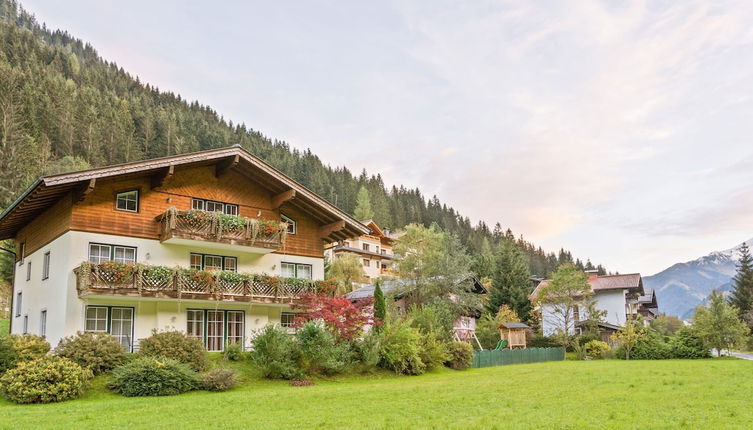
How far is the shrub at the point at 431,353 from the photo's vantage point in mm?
27500

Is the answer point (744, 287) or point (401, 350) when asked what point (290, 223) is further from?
point (744, 287)

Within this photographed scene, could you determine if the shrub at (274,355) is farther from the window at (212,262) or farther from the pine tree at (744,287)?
the pine tree at (744,287)

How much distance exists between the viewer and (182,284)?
80.9 feet

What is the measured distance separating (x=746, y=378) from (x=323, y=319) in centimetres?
1570

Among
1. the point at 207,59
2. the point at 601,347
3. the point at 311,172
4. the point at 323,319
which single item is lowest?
the point at 601,347

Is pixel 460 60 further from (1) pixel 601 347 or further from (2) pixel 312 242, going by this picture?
(1) pixel 601 347

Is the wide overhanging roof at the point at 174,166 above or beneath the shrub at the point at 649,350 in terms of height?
above

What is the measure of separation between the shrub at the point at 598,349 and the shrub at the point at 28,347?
121ft

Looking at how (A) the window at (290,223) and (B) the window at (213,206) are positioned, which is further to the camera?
(A) the window at (290,223)

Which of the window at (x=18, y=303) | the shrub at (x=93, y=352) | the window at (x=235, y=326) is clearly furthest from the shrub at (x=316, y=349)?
the window at (x=18, y=303)

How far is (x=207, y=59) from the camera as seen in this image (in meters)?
29.2

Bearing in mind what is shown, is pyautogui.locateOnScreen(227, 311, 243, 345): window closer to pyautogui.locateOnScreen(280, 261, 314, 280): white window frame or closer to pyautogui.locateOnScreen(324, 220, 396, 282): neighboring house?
pyautogui.locateOnScreen(280, 261, 314, 280): white window frame

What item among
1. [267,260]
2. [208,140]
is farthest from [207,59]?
[208,140]

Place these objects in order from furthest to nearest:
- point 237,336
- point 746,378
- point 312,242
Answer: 1. point 312,242
2. point 237,336
3. point 746,378
